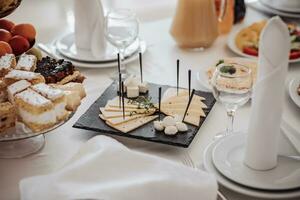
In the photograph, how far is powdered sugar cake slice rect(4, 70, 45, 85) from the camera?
3.26 feet

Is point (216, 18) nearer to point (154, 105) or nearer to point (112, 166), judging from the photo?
point (154, 105)

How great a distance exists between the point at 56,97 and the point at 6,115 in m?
0.09

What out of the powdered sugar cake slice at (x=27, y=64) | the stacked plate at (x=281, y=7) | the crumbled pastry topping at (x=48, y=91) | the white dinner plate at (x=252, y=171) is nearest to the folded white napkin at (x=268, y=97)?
the white dinner plate at (x=252, y=171)

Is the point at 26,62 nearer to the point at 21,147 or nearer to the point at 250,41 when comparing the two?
the point at 21,147

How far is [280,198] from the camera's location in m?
0.84

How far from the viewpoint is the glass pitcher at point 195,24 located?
1.40 meters

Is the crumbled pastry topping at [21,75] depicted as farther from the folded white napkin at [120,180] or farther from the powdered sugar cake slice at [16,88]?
the folded white napkin at [120,180]

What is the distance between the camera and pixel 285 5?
166 centimetres

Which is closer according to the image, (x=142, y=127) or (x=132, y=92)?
(x=142, y=127)

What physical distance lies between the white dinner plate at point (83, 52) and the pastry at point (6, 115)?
0.44 m

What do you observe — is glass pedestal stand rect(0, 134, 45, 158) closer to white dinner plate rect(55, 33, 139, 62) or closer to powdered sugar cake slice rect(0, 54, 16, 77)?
powdered sugar cake slice rect(0, 54, 16, 77)

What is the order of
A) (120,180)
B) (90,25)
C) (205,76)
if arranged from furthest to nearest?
(90,25), (205,76), (120,180)

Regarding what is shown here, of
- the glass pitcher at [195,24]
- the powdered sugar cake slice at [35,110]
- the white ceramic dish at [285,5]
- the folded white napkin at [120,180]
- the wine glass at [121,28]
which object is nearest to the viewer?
the folded white napkin at [120,180]

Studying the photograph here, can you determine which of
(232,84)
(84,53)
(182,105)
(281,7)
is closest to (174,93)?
(182,105)
